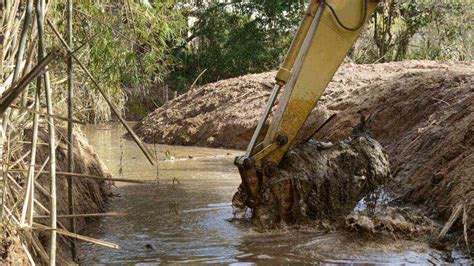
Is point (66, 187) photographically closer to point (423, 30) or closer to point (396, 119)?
point (396, 119)

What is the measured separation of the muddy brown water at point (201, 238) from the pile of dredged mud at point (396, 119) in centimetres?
74

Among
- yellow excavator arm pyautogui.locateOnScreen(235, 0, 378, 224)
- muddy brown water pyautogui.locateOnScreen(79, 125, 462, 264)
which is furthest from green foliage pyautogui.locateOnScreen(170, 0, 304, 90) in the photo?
yellow excavator arm pyautogui.locateOnScreen(235, 0, 378, 224)

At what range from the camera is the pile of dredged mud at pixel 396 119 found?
646 cm

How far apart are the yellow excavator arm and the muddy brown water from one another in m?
0.52

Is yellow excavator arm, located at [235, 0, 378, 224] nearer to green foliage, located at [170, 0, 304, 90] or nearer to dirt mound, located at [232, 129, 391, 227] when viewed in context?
dirt mound, located at [232, 129, 391, 227]

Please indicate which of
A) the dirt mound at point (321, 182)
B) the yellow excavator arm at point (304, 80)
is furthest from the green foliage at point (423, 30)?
the yellow excavator arm at point (304, 80)

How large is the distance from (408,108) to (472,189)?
3.84 m

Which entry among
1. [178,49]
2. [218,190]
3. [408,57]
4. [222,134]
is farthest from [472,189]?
[178,49]

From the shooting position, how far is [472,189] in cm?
561

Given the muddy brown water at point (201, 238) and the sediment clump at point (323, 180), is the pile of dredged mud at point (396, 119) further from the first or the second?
the muddy brown water at point (201, 238)

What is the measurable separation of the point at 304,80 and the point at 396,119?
3.54 metres

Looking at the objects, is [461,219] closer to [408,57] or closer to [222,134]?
[222,134]

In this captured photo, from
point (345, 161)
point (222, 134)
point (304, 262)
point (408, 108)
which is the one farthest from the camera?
→ point (222, 134)

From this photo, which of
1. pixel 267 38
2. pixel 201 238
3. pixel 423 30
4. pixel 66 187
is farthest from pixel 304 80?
pixel 267 38
